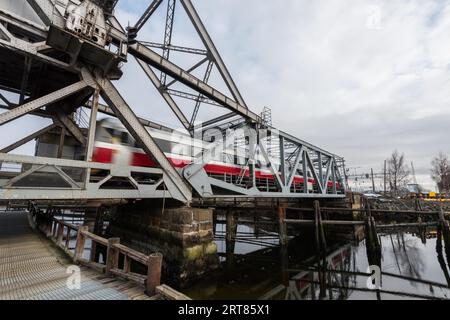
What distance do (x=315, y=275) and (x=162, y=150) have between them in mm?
8885

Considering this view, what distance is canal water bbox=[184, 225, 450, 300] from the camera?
7039 mm

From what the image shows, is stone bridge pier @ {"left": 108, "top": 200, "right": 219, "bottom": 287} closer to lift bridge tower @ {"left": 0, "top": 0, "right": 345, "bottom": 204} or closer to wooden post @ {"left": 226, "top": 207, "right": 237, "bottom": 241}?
lift bridge tower @ {"left": 0, "top": 0, "right": 345, "bottom": 204}

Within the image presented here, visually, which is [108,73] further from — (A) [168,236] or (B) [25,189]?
(A) [168,236]

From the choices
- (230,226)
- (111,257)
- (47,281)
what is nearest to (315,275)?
(230,226)

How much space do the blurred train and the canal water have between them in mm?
4096

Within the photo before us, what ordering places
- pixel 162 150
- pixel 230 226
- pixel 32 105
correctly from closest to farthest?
pixel 32 105 < pixel 162 150 < pixel 230 226

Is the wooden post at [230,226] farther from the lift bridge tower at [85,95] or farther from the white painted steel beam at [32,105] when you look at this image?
the white painted steel beam at [32,105]

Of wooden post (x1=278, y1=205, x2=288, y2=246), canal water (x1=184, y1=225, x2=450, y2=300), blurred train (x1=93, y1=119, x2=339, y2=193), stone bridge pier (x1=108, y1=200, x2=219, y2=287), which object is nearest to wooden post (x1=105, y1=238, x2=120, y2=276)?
stone bridge pier (x1=108, y1=200, x2=219, y2=287)

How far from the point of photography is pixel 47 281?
4.18m

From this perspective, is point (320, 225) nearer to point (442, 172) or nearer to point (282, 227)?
point (282, 227)

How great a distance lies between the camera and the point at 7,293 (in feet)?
12.1

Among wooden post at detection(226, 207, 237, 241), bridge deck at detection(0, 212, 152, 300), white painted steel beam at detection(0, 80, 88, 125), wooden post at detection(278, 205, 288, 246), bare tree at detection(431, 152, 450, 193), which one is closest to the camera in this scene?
bridge deck at detection(0, 212, 152, 300)

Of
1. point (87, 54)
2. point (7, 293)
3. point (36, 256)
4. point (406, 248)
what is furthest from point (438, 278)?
point (87, 54)

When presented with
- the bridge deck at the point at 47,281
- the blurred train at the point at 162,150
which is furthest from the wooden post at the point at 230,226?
the bridge deck at the point at 47,281
